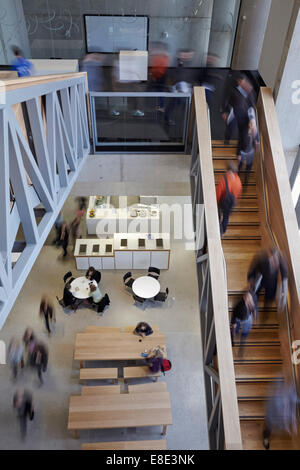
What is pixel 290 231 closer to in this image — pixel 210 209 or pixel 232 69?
pixel 210 209

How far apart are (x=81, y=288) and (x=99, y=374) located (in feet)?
7.42

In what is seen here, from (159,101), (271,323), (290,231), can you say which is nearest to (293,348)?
(271,323)

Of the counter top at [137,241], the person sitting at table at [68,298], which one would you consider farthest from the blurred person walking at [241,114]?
the person sitting at table at [68,298]

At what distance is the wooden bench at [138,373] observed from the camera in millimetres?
7555

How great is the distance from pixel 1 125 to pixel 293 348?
435cm

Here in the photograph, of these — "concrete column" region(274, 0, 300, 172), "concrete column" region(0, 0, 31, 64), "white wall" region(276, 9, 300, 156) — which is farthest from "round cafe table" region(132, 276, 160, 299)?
"concrete column" region(0, 0, 31, 64)

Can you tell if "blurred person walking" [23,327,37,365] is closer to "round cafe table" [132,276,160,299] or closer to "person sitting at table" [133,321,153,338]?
"person sitting at table" [133,321,153,338]

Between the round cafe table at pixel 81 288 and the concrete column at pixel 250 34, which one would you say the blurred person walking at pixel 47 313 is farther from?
the concrete column at pixel 250 34

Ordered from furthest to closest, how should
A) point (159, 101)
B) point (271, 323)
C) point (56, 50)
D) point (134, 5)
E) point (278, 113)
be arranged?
point (56, 50) < point (134, 5) < point (159, 101) < point (278, 113) < point (271, 323)

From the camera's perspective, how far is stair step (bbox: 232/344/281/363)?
16.5 feet

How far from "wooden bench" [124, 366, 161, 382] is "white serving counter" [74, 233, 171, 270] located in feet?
10.2

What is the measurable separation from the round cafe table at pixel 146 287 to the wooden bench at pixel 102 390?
7.53 ft

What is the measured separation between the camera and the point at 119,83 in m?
9.16

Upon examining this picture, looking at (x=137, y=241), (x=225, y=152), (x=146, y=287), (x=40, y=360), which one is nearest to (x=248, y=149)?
(x=225, y=152)
